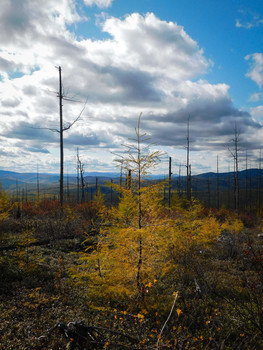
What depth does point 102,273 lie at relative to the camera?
283 inches

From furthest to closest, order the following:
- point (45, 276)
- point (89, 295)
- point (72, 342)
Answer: point (45, 276), point (89, 295), point (72, 342)

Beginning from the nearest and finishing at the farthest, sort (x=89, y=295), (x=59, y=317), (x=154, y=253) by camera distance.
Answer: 1. (x=59, y=317)
2. (x=154, y=253)
3. (x=89, y=295)

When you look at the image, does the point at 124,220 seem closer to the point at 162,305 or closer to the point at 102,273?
the point at 102,273

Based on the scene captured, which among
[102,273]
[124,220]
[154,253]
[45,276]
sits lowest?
[45,276]

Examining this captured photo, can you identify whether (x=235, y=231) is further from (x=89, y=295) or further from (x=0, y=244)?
(x=0, y=244)

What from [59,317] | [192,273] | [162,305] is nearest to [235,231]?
[192,273]

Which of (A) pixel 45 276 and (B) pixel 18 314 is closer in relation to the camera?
(B) pixel 18 314

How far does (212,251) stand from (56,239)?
10493 millimetres

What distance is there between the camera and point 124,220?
21.2 ft

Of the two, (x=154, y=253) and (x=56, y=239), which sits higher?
(x=154, y=253)

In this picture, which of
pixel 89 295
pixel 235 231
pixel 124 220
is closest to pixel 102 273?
pixel 89 295

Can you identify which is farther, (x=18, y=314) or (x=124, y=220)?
(x=124, y=220)

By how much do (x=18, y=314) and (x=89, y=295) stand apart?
2150 millimetres

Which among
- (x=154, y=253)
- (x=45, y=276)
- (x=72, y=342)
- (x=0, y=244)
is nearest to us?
(x=72, y=342)
